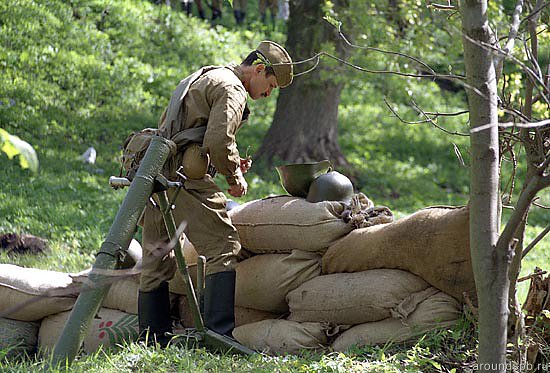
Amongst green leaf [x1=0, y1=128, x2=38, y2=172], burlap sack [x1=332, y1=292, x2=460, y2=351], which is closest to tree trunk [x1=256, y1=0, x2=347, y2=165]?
burlap sack [x1=332, y1=292, x2=460, y2=351]

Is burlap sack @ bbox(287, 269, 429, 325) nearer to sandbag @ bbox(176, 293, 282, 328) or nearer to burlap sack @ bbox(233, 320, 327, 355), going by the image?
burlap sack @ bbox(233, 320, 327, 355)

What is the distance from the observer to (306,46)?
12.4m

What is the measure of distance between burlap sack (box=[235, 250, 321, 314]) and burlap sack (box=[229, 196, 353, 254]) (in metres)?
0.08

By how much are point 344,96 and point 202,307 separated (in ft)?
44.5

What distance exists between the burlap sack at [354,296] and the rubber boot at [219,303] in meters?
0.41

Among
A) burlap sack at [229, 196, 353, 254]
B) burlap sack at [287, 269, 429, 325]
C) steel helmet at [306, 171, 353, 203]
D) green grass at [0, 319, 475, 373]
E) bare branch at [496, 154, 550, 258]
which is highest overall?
bare branch at [496, 154, 550, 258]

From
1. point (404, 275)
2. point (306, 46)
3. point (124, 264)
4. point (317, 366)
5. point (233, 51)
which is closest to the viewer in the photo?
point (317, 366)

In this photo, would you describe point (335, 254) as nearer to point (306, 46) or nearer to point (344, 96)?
point (306, 46)

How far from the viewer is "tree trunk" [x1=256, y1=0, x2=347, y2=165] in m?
12.4

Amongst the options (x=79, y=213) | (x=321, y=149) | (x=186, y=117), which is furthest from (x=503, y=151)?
(x=321, y=149)

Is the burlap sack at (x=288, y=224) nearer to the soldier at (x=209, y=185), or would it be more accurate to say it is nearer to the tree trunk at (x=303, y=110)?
the soldier at (x=209, y=185)

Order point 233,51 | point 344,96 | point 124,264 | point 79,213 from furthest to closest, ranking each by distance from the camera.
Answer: point 344,96 → point 233,51 → point 79,213 → point 124,264

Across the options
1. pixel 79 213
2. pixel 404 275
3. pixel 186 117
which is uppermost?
pixel 186 117

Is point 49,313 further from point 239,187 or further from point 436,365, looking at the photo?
point 436,365
